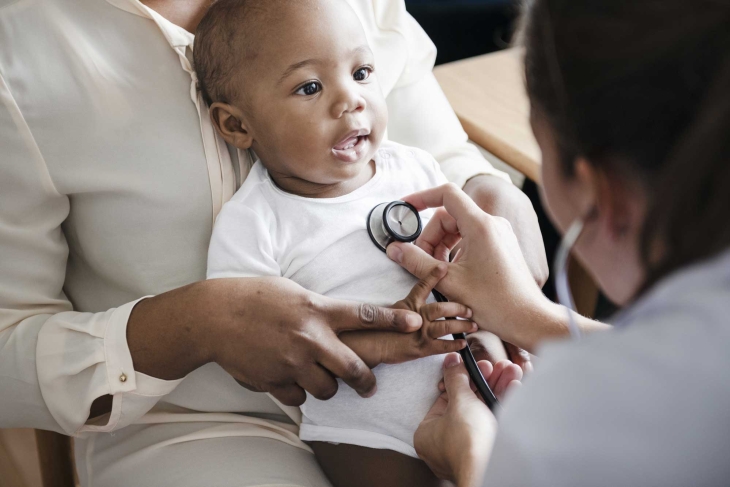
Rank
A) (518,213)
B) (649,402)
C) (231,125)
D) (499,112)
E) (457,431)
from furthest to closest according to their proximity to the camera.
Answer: (499,112) < (518,213) < (231,125) < (457,431) < (649,402)

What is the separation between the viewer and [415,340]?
1037 millimetres

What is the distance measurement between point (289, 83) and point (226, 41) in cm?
12

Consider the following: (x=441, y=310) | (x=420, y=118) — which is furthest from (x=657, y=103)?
(x=420, y=118)

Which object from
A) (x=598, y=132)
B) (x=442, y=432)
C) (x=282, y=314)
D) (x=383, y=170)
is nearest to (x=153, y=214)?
(x=282, y=314)

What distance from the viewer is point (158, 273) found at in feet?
3.75

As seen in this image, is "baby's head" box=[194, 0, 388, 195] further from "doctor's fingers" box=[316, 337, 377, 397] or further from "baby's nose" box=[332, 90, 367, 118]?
"doctor's fingers" box=[316, 337, 377, 397]

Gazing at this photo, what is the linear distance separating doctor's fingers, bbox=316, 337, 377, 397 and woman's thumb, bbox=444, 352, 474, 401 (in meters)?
0.12

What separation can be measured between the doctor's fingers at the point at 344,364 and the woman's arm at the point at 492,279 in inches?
7.3

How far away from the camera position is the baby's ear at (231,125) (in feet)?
3.73

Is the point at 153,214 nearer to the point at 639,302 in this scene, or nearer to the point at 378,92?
the point at 378,92

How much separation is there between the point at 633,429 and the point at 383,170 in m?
0.81

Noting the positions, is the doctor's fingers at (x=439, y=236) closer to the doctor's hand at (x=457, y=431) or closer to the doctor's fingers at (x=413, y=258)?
the doctor's fingers at (x=413, y=258)

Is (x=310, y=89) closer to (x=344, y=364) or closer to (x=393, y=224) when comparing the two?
(x=393, y=224)

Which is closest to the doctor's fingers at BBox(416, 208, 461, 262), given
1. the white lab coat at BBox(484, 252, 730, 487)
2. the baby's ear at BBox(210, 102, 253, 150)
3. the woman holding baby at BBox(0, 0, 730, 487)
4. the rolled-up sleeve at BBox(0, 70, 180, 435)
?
the woman holding baby at BBox(0, 0, 730, 487)
